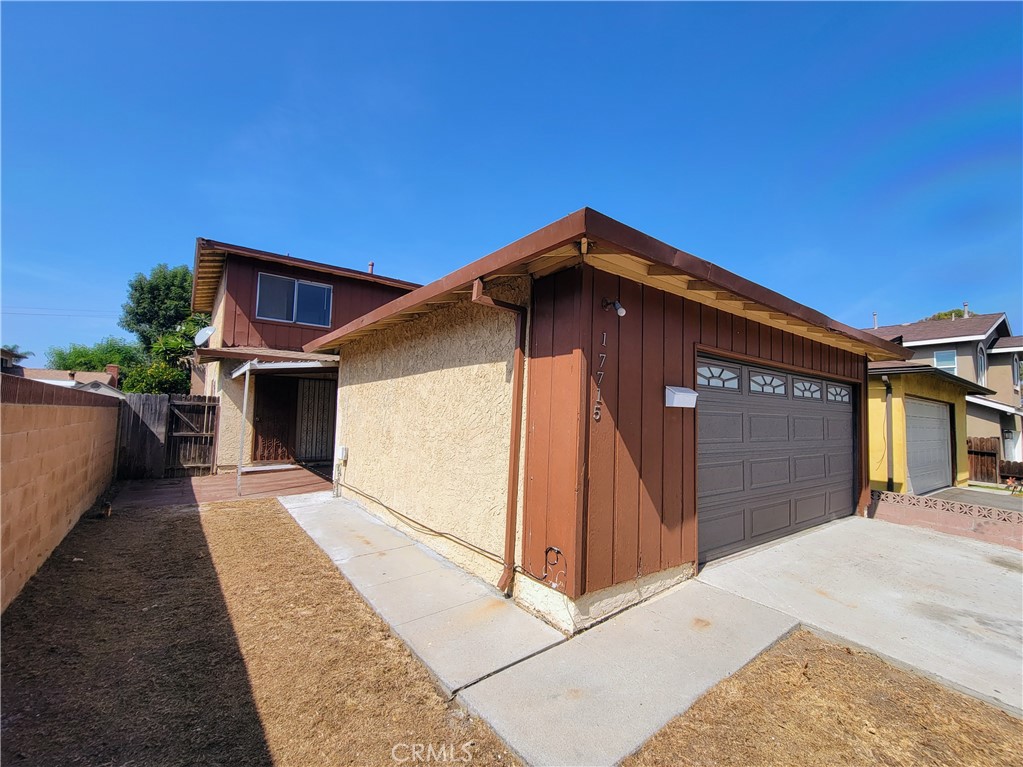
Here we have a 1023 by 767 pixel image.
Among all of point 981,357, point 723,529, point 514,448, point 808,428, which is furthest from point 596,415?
point 981,357

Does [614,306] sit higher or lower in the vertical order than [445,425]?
higher

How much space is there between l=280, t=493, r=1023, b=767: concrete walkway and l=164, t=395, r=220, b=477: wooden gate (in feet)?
24.1

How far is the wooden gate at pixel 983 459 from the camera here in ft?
41.4

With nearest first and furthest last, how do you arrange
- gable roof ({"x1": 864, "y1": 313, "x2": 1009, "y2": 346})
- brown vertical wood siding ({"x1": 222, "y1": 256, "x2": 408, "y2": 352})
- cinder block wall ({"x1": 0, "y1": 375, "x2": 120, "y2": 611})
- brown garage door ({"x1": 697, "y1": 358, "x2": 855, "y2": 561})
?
cinder block wall ({"x1": 0, "y1": 375, "x2": 120, "y2": 611}), brown garage door ({"x1": 697, "y1": 358, "x2": 855, "y2": 561}), brown vertical wood siding ({"x1": 222, "y1": 256, "x2": 408, "y2": 352}), gable roof ({"x1": 864, "y1": 313, "x2": 1009, "y2": 346})

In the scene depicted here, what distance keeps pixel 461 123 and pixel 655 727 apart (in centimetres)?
928

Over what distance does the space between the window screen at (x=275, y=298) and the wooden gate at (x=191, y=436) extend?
8.81 feet

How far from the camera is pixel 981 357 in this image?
16.3 meters

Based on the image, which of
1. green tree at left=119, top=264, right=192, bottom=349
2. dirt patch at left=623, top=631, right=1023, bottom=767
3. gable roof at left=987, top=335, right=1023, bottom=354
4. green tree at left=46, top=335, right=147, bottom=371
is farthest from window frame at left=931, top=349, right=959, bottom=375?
green tree at left=46, top=335, right=147, bottom=371

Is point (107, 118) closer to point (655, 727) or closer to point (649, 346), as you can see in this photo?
point (649, 346)

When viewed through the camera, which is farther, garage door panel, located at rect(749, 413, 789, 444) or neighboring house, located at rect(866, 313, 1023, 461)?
neighboring house, located at rect(866, 313, 1023, 461)

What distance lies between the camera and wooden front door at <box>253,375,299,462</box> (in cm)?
1081

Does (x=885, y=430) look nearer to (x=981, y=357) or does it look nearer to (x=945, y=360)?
(x=945, y=360)

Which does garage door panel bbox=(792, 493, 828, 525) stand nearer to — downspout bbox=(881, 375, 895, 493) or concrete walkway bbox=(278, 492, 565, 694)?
downspout bbox=(881, 375, 895, 493)

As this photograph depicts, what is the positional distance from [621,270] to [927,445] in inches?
410
